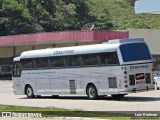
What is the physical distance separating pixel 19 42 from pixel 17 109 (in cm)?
3878

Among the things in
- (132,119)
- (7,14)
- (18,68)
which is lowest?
(132,119)

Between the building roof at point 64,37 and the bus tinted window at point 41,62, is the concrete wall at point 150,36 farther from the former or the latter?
the bus tinted window at point 41,62

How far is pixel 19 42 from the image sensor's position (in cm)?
5888

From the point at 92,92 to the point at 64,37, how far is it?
91.3ft

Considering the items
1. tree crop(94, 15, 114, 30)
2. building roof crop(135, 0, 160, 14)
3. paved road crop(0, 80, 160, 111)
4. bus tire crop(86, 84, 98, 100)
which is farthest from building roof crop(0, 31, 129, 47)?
tree crop(94, 15, 114, 30)

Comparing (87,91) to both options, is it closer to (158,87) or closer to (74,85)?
(74,85)

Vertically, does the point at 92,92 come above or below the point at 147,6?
below

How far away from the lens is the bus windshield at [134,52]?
2469 cm

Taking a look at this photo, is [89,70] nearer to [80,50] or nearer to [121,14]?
[80,50]

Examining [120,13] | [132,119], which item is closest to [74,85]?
[132,119]

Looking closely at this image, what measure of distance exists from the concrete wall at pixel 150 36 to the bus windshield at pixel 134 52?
26.0 meters

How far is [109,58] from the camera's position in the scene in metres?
25.2

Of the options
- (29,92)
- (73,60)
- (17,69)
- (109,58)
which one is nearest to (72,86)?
(73,60)

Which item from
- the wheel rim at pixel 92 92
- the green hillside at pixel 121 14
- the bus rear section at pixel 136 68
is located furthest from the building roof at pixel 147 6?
the green hillside at pixel 121 14
